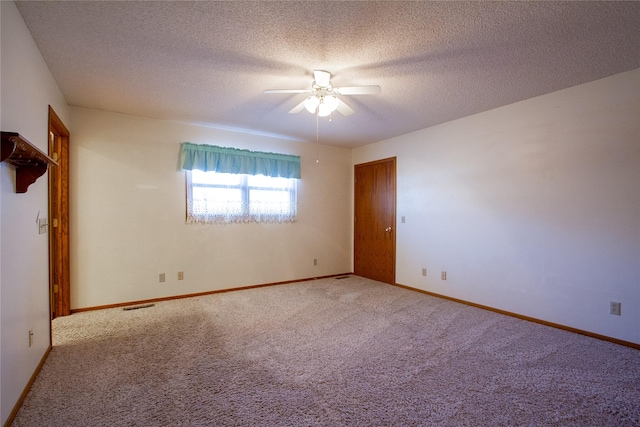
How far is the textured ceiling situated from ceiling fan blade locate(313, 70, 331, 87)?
76 millimetres

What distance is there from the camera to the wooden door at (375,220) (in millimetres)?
4727

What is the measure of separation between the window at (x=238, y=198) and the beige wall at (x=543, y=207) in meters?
2.11

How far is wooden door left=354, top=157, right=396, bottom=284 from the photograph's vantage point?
4.73m

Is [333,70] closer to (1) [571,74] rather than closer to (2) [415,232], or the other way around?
(1) [571,74]

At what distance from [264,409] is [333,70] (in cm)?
253

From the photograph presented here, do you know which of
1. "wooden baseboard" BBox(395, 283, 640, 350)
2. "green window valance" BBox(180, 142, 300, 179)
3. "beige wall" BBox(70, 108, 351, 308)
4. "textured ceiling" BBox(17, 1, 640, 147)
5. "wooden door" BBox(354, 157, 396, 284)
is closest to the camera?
"textured ceiling" BBox(17, 1, 640, 147)

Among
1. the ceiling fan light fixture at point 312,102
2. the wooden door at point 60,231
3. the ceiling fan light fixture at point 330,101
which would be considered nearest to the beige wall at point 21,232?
the wooden door at point 60,231

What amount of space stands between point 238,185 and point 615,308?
4.40 meters

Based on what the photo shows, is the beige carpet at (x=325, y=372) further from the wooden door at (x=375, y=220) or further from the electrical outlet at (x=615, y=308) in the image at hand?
the wooden door at (x=375, y=220)

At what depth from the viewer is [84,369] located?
6.96ft

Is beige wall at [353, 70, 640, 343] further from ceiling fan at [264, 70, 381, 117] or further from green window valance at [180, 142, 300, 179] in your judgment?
green window valance at [180, 142, 300, 179]

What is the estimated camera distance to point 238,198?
4309mm

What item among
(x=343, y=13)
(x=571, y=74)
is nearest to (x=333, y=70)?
(x=343, y=13)

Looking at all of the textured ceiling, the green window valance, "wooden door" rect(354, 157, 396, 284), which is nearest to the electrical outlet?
the textured ceiling
